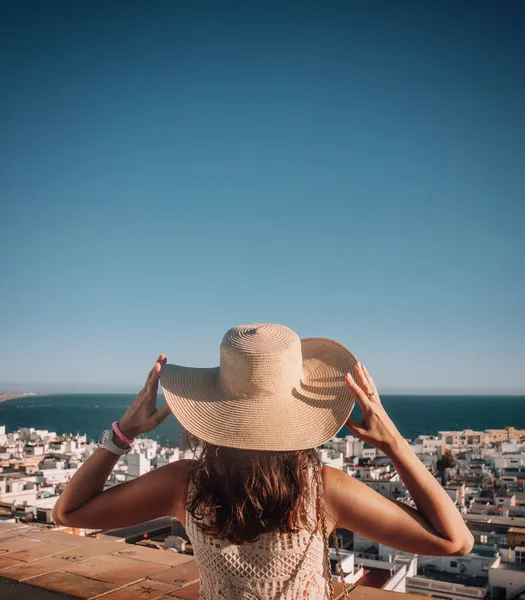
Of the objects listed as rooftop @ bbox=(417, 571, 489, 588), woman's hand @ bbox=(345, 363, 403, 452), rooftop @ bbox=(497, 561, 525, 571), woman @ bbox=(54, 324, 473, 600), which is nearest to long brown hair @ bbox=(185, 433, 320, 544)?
woman @ bbox=(54, 324, 473, 600)

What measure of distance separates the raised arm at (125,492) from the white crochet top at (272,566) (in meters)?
0.12

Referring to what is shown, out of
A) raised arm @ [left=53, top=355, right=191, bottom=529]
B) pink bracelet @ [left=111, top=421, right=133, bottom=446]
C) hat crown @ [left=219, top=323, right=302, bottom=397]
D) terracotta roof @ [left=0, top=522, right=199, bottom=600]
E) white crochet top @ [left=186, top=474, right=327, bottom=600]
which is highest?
hat crown @ [left=219, top=323, right=302, bottom=397]

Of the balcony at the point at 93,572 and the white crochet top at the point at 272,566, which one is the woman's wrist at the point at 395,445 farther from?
the balcony at the point at 93,572

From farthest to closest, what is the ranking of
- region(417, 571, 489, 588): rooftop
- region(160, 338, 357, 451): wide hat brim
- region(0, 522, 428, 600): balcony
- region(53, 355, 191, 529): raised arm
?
1. region(417, 571, 489, 588): rooftop
2. region(0, 522, 428, 600): balcony
3. region(53, 355, 191, 529): raised arm
4. region(160, 338, 357, 451): wide hat brim

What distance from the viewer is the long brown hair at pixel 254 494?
1.30 metres

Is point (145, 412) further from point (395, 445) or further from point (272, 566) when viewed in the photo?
point (395, 445)

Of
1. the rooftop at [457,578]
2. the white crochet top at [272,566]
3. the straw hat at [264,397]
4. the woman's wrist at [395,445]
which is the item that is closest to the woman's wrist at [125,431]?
the straw hat at [264,397]

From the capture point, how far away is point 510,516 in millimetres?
20109

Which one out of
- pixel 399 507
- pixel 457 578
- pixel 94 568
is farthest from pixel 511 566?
pixel 399 507

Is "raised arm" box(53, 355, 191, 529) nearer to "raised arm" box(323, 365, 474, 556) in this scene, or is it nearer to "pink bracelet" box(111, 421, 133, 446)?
"pink bracelet" box(111, 421, 133, 446)

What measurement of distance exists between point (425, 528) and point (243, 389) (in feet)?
1.58

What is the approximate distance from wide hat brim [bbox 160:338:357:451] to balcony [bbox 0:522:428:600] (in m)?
1.17

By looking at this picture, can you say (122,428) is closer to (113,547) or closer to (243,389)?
(243,389)

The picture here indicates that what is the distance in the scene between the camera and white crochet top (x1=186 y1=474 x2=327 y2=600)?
1.32 metres
